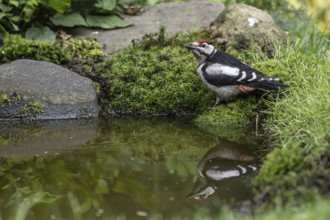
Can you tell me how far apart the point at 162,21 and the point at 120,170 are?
481cm

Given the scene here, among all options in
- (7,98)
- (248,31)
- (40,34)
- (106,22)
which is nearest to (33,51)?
(40,34)

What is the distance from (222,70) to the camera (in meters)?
8.38

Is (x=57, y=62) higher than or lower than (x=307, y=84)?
lower

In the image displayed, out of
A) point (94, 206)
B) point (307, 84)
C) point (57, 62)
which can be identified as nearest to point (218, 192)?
point (94, 206)

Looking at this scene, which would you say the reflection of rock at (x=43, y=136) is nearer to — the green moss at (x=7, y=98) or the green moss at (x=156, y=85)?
the green moss at (x=7, y=98)

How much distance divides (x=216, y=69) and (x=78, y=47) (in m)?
2.53

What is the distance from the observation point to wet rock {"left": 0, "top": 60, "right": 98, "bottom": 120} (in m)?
8.79

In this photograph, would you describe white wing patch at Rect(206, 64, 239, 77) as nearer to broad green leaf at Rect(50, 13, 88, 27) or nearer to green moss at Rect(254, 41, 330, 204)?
green moss at Rect(254, 41, 330, 204)

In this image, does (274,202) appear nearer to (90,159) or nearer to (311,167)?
(311,167)

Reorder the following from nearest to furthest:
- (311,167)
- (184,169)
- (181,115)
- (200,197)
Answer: (311,167)
(200,197)
(184,169)
(181,115)

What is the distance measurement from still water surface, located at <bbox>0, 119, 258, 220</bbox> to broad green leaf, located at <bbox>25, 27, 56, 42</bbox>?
6.31ft

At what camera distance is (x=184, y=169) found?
6.76m

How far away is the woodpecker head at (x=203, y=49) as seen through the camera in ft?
28.0

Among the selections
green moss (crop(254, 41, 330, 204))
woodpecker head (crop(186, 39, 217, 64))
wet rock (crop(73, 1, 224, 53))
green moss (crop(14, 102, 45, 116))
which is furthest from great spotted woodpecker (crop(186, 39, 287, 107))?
green moss (crop(14, 102, 45, 116))
